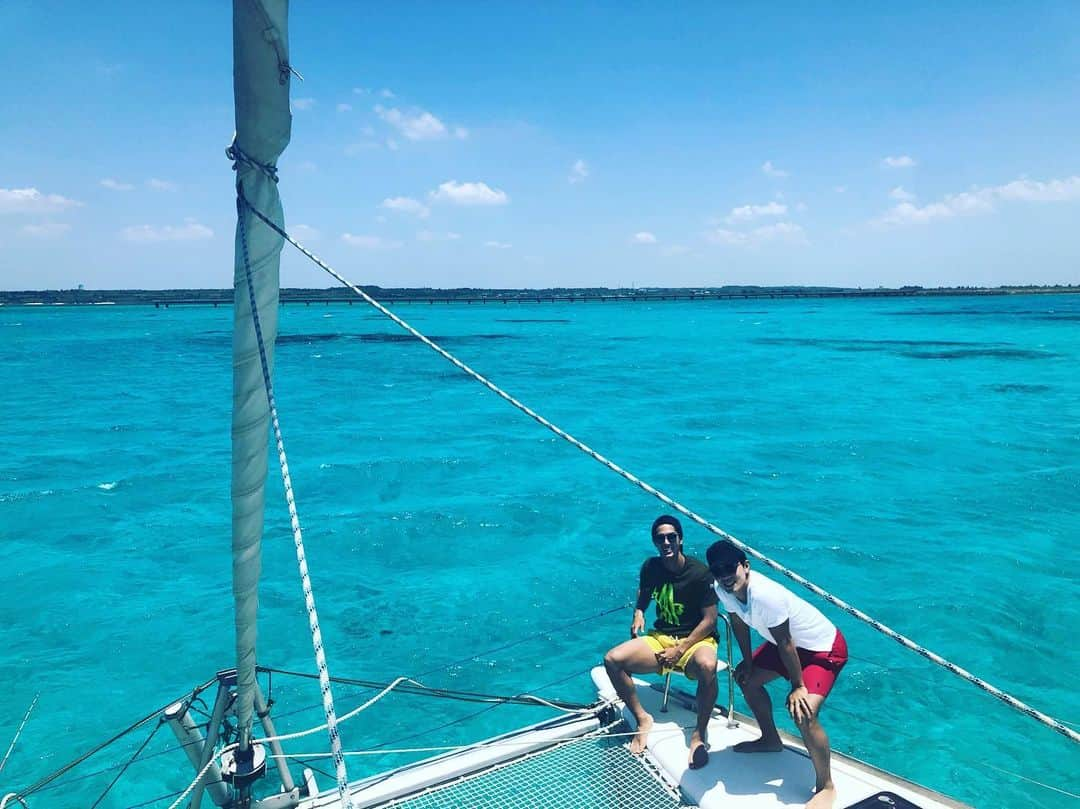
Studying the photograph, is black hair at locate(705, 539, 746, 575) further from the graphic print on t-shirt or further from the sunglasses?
the graphic print on t-shirt

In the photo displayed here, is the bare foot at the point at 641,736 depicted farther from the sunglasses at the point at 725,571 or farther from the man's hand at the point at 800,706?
the sunglasses at the point at 725,571

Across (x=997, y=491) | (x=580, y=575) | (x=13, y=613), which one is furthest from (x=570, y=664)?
(x=997, y=491)

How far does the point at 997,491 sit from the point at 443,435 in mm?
18174

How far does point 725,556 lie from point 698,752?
175 centimetres

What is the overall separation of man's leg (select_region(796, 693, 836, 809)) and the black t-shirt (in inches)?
52.1

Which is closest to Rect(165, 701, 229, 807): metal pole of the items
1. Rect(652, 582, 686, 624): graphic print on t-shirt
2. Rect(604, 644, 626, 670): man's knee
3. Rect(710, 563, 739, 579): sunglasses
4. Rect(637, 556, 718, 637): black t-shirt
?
Rect(604, 644, 626, 670): man's knee

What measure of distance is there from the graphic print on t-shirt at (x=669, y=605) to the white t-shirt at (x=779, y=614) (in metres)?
0.88

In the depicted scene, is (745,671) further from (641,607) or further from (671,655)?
(641,607)

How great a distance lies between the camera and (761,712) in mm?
5391

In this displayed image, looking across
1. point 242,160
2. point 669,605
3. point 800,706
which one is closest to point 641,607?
point 669,605

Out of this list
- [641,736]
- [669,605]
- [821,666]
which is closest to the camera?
[821,666]

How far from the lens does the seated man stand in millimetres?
5805

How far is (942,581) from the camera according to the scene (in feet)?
44.4

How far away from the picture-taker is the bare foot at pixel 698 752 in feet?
17.9
